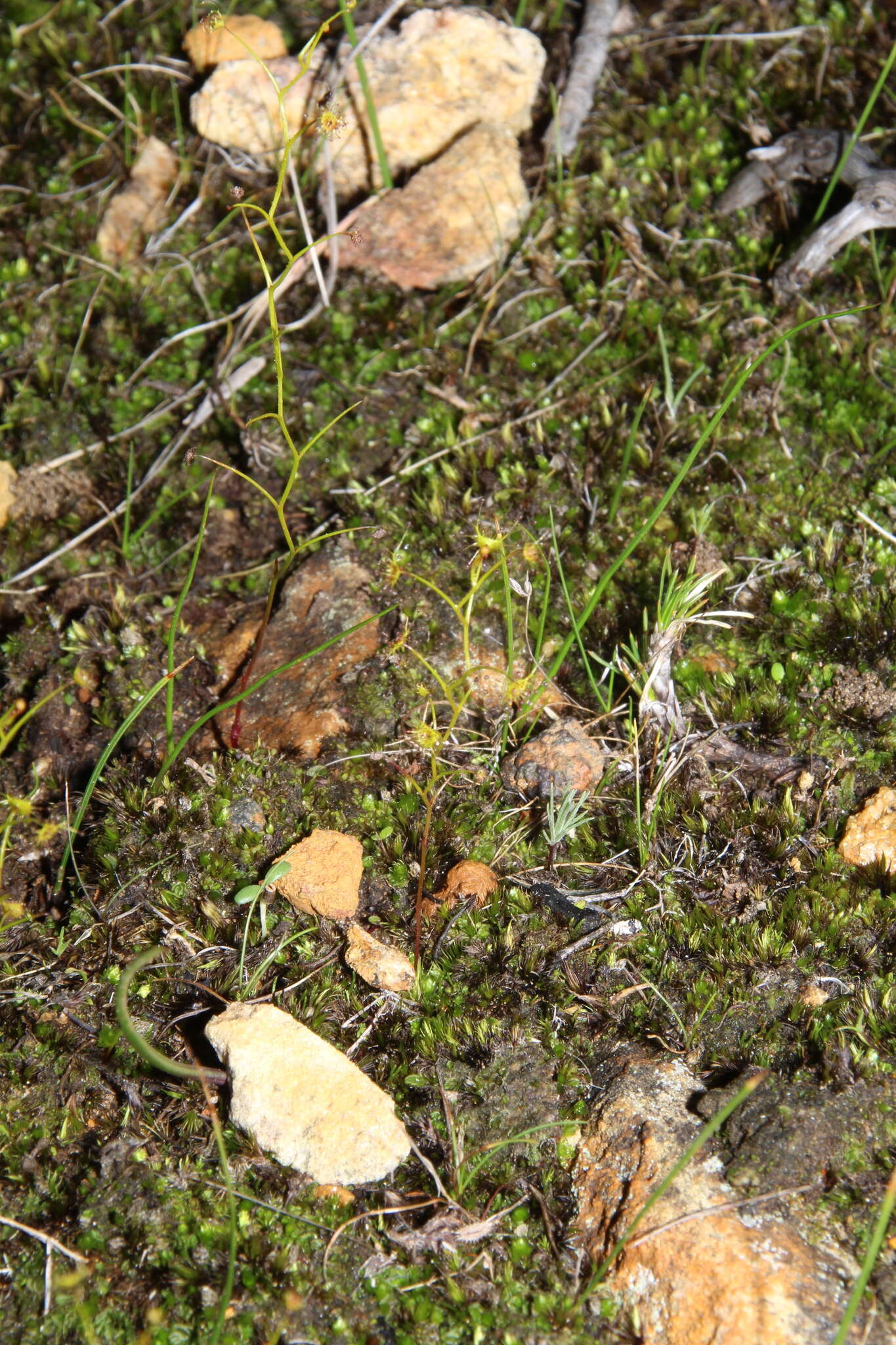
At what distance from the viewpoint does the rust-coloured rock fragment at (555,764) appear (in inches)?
130

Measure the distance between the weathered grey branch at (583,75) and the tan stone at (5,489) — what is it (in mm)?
2900

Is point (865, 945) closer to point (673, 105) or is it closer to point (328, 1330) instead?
point (328, 1330)

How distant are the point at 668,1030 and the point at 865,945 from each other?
2.19ft

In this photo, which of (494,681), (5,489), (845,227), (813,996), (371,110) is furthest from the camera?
(371,110)

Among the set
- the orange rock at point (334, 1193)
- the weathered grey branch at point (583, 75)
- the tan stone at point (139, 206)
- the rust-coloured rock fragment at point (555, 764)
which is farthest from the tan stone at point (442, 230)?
the orange rock at point (334, 1193)

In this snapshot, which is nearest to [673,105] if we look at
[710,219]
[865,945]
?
[710,219]

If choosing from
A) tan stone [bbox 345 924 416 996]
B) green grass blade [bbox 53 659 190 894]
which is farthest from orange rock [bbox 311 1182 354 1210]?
green grass blade [bbox 53 659 190 894]

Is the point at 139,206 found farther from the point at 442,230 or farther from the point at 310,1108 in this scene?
the point at 310,1108

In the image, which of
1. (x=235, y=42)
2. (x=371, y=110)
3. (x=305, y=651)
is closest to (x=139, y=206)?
(x=235, y=42)

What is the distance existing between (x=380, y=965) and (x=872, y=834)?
5.38 feet

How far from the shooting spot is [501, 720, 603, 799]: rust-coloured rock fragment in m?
3.31

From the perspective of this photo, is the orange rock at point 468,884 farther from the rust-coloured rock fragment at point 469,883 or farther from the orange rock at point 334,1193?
the orange rock at point 334,1193

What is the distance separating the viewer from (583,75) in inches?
194

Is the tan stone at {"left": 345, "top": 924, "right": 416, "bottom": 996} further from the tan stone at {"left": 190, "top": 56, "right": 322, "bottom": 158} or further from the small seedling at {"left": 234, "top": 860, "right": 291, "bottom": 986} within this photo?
the tan stone at {"left": 190, "top": 56, "right": 322, "bottom": 158}
